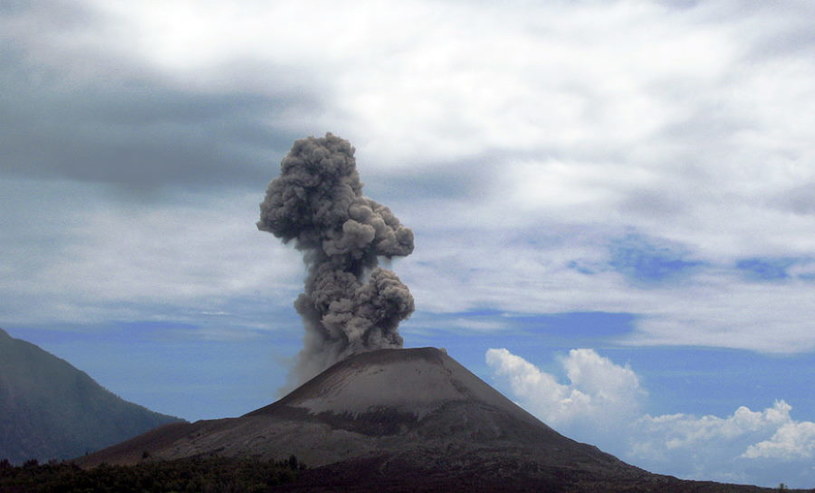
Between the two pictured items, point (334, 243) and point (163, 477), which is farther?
point (334, 243)

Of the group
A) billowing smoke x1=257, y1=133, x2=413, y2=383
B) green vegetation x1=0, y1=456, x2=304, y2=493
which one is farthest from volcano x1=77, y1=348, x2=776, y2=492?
billowing smoke x1=257, y1=133, x2=413, y2=383

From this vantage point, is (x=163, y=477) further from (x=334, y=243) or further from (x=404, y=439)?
(x=334, y=243)

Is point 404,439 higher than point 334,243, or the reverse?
point 334,243

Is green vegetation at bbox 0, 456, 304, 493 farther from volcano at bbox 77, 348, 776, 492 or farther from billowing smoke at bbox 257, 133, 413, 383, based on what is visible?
billowing smoke at bbox 257, 133, 413, 383

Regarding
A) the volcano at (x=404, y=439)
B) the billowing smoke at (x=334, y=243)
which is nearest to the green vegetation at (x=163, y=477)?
the volcano at (x=404, y=439)

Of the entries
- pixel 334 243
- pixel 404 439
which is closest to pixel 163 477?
pixel 404 439

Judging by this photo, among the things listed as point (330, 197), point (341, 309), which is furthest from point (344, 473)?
point (330, 197)
